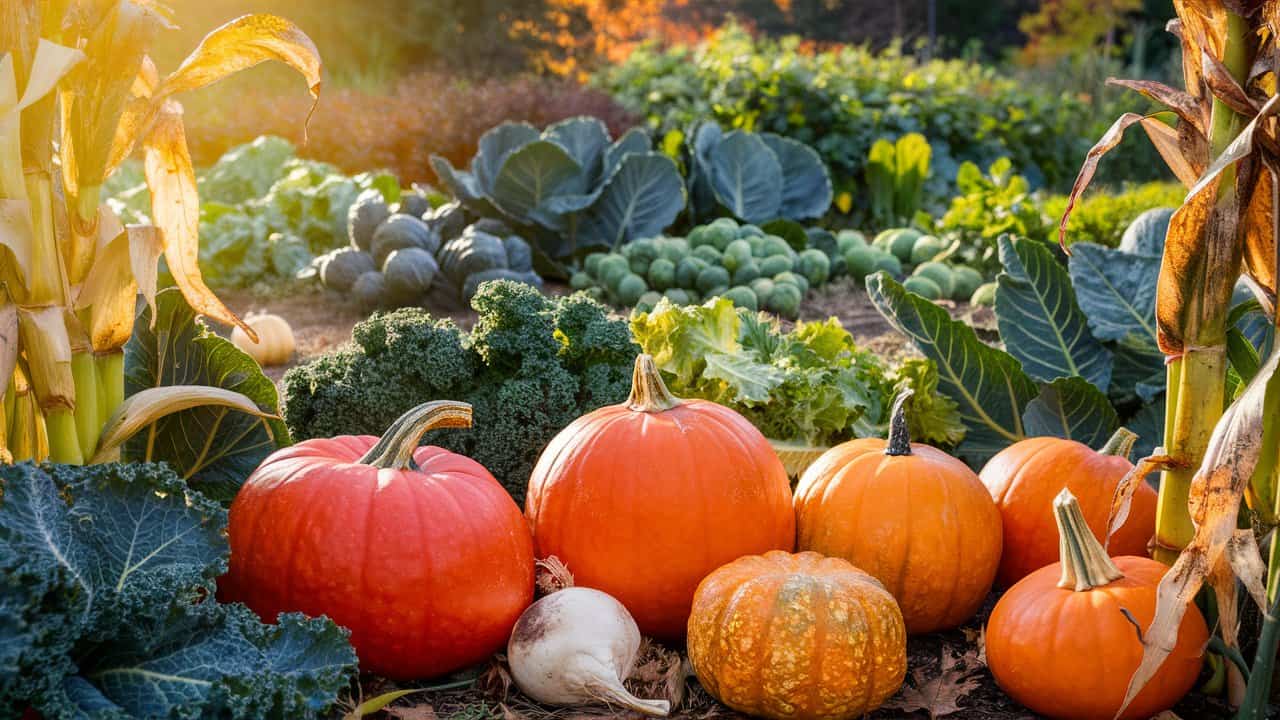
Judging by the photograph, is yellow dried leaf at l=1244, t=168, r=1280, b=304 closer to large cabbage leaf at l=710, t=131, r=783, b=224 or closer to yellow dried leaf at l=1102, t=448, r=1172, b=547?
yellow dried leaf at l=1102, t=448, r=1172, b=547

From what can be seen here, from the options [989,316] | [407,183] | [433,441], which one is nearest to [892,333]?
[989,316]

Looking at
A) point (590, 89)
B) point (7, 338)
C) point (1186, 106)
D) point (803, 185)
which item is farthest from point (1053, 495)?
point (590, 89)

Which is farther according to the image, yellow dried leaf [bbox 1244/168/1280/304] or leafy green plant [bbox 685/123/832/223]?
leafy green plant [bbox 685/123/832/223]

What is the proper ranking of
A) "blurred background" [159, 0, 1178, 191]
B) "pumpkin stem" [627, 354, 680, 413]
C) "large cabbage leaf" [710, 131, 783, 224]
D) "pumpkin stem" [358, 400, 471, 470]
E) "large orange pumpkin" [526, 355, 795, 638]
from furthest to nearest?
"blurred background" [159, 0, 1178, 191] → "large cabbage leaf" [710, 131, 783, 224] → "pumpkin stem" [627, 354, 680, 413] → "large orange pumpkin" [526, 355, 795, 638] → "pumpkin stem" [358, 400, 471, 470]

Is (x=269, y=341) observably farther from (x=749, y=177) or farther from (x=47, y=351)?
(x=749, y=177)

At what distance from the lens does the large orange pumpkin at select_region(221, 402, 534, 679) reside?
2512mm

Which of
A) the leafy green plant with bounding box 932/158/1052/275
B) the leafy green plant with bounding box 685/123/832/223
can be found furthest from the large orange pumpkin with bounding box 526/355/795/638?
the leafy green plant with bounding box 685/123/832/223

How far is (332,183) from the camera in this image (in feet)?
26.2

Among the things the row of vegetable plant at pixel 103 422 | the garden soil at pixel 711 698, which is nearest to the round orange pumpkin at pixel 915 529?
the garden soil at pixel 711 698

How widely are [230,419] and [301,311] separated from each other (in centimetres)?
425

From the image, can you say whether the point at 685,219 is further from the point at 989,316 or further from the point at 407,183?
the point at 407,183

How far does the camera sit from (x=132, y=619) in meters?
2.00

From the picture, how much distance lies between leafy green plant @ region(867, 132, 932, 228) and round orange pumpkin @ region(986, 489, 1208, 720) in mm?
7519

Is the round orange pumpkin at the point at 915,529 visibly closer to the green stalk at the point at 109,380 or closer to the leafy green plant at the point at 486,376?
the leafy green plant at the point at 486,376
